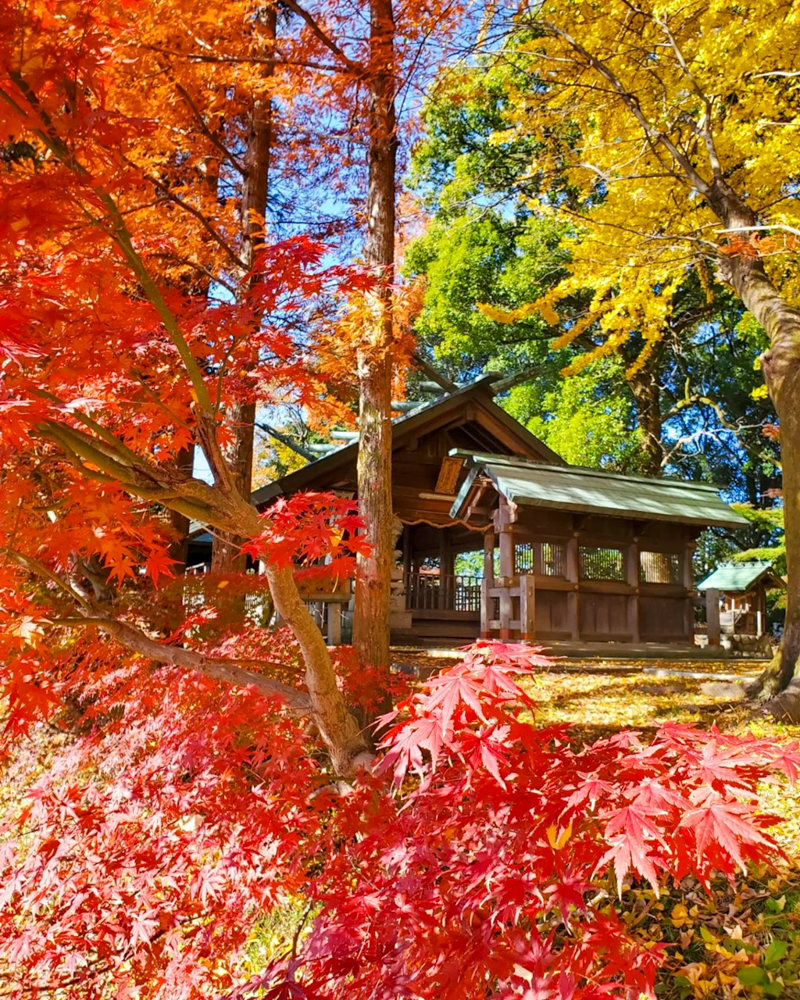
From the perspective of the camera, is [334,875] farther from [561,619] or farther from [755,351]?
[755,351]

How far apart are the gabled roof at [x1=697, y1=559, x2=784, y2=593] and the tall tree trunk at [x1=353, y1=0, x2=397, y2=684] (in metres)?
13.6

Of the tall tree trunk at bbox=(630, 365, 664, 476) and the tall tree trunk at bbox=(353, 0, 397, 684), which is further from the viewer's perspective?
the tall tree trunk at bbox=(630, 365, 664, 476)

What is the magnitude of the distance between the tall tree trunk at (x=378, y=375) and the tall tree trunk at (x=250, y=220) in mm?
1696

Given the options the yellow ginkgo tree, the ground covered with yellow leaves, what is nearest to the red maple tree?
the ground covered with yellow leaves

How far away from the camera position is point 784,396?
7.26 meters

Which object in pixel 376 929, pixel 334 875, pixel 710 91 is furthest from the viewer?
pixel 710 91

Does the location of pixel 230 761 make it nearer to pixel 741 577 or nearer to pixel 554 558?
pixel 554 558

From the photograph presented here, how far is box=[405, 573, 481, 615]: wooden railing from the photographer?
1633 cm

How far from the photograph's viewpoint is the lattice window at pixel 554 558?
12.6 meters

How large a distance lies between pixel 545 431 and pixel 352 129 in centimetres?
1523

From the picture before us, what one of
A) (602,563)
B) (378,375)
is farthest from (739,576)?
(378,375)

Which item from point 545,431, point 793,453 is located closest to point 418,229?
point 545,431

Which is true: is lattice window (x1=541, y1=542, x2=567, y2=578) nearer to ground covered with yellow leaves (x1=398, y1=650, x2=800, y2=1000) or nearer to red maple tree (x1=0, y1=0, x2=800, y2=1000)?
ground covered with yellow leaves (x1=398, y1=650, x2=800, y2=1000)

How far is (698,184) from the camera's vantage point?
7.84 m
